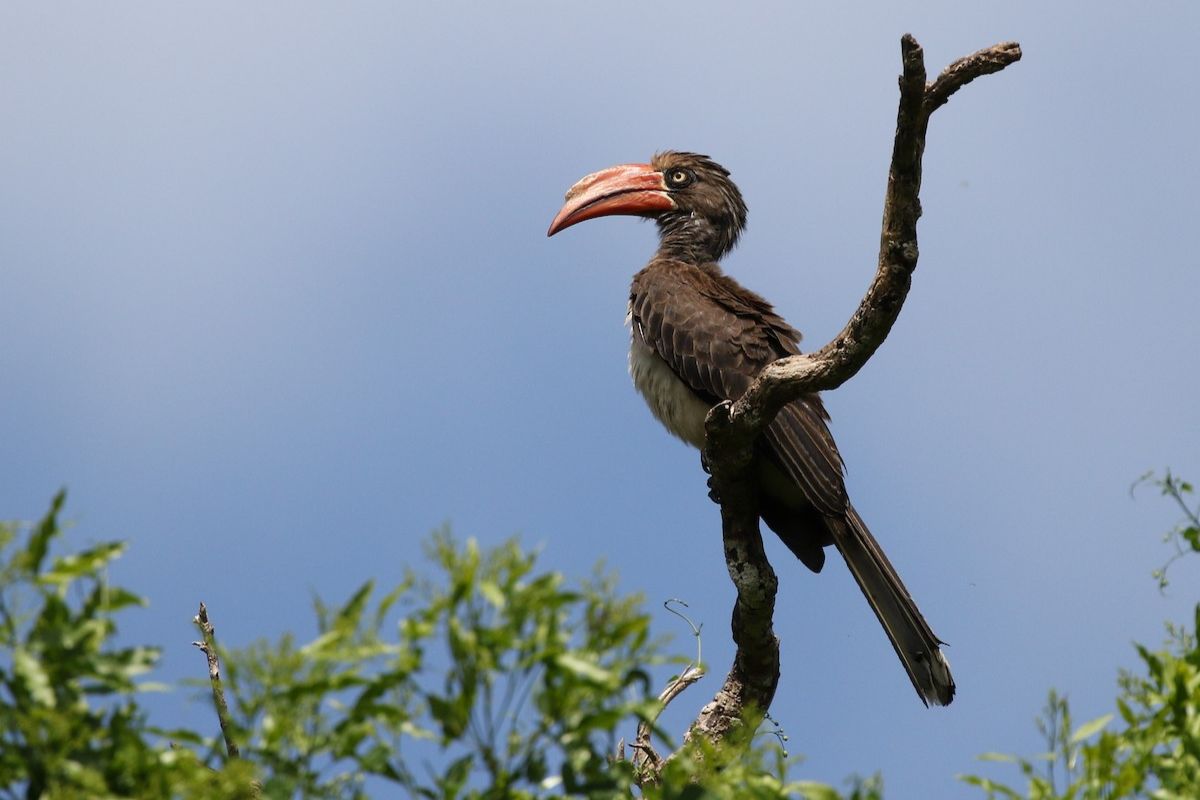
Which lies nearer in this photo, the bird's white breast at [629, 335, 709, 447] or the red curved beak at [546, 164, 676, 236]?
the bird's white breast at [629, 335, 709, 447]

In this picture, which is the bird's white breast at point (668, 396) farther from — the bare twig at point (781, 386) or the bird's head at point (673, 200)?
the bird's head at point (673, 200)

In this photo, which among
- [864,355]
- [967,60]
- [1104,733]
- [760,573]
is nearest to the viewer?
[1104,733]

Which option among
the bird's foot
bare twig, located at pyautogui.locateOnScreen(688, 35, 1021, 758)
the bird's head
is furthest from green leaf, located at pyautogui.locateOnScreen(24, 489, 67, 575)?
the bird's head

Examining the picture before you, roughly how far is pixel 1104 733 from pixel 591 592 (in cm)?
115

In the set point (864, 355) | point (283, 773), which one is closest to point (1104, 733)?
point (283, 773)

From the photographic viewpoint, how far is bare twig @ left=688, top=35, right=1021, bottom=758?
14.3 feet

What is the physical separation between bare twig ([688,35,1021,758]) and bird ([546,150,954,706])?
36 cm

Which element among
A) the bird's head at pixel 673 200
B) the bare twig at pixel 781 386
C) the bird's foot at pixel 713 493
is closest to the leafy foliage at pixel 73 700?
the bare twig at pixel 781 386

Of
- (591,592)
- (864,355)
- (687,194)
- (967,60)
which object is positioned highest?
(687,194)

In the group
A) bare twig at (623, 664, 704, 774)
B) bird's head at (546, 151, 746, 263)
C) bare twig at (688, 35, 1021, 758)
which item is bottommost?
bare twig at (623, 664, 704, 774)

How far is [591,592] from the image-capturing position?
2.33 metres

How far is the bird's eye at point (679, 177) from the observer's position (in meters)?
7.93

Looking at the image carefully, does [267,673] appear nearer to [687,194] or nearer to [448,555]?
[448,555]

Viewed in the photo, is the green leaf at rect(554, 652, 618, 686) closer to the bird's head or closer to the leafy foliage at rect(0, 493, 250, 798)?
the leafy foliage at rect(0, 493, 250, 798)
